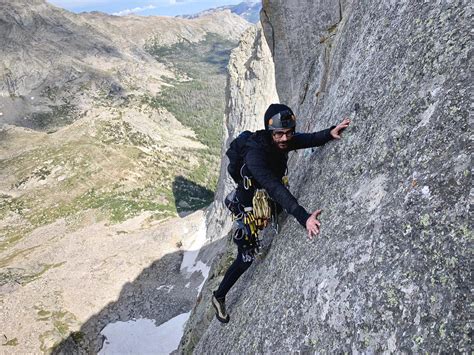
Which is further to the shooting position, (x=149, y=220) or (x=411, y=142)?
(x=149, y=220)

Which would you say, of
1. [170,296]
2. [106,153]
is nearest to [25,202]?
[106,153]

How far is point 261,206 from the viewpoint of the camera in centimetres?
848

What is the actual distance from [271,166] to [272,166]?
0.05 metres

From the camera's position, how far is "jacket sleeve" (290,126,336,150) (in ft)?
27.7

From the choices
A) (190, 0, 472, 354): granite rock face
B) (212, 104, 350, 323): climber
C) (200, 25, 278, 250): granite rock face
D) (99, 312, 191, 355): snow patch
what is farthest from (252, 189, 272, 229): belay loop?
(200, 25, 278, 250): granite rock face

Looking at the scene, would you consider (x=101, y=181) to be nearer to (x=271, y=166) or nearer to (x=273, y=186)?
(x=271, y=166)

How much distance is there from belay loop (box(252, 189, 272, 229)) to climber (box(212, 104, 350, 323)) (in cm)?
17

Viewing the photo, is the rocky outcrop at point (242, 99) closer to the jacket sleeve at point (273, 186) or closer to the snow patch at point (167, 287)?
the snow patch at point (167, 287)

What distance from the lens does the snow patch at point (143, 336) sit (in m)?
39.3

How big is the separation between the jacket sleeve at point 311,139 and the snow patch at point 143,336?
35114 millimetres

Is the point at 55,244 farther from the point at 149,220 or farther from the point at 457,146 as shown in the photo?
the point at 457,146

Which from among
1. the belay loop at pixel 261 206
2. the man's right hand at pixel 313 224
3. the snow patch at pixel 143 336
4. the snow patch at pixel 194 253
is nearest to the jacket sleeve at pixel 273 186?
the man's right hand at pixel 313 224

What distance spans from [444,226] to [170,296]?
46.1 metres

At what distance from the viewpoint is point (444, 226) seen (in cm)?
477
